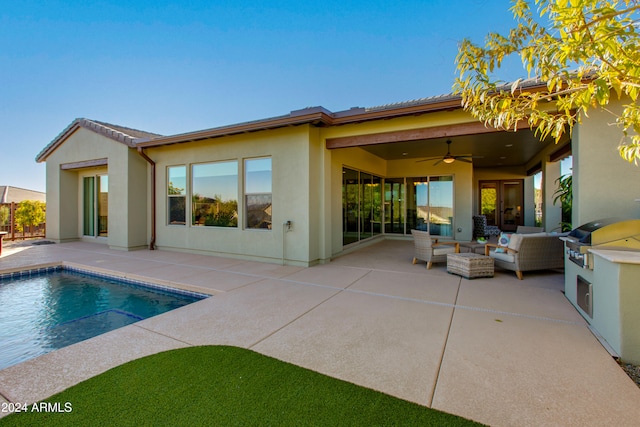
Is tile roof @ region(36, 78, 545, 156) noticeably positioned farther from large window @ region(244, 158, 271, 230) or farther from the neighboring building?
the neighboring building

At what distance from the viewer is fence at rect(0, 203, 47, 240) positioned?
11812 millimetres

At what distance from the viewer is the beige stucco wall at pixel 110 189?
8883 mm

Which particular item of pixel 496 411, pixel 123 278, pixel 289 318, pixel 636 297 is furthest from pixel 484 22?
pixel 123 278

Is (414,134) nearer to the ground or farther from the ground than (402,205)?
farther from the ground

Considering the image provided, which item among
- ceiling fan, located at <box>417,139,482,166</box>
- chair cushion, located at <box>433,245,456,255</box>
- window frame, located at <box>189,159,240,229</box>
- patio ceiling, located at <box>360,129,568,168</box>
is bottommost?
chair cushion, located at <box>433,245,456,255</box>

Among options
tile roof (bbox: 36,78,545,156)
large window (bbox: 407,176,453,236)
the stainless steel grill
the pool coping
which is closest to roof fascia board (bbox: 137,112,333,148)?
tile roof (bbox: 36,78,545,156)

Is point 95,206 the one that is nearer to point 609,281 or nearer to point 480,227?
point 609,281

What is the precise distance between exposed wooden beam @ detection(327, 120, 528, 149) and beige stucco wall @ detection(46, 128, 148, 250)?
6425 millimetres

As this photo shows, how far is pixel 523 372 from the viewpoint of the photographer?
2.45 m

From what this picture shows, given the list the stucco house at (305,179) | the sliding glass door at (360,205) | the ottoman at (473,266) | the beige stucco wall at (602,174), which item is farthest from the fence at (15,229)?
the beige stucco wall at (602,174)

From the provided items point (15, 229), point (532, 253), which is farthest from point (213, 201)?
point (15, 229)

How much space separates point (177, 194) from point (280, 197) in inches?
152

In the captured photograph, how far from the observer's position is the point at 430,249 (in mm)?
6477

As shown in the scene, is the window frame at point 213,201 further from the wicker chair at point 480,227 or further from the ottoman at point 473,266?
the wicker chair at point 480,227
